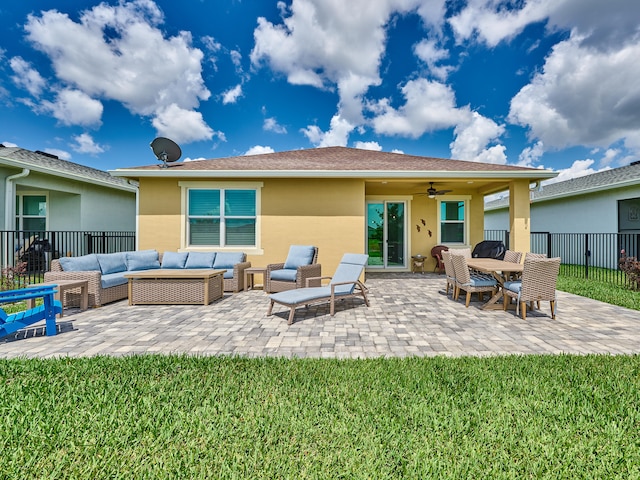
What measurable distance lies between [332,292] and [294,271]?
7.78 ft

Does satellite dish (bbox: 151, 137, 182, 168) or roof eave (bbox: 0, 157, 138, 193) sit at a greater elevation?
satellite dish (bbox: 151, 137, 182, 168)

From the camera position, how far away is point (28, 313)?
4.07 m

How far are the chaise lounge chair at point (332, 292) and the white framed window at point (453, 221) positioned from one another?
680cm

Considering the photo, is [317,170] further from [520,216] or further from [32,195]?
[32,195]

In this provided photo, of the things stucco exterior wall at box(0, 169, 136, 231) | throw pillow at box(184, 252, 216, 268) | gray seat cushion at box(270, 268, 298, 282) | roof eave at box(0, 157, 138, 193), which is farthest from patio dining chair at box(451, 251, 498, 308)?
stucco exterior wall at box(0, 169, 136, 231)

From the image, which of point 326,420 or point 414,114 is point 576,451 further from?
point 414,114

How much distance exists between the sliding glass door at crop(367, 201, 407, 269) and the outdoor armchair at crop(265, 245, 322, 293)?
434cm

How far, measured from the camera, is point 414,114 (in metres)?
17.9

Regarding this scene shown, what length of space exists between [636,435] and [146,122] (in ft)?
66.0

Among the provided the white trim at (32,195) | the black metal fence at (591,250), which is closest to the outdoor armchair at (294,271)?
the black metal fence at (591,250)

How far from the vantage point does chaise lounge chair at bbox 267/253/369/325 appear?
495cm

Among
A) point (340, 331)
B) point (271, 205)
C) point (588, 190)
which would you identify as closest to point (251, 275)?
point (271, 205)

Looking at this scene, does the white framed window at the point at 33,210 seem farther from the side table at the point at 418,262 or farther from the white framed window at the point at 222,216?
the side table at the point at 418,262

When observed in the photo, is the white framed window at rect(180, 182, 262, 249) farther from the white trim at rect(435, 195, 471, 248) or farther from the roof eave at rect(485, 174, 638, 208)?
the roof eave at rect(485, 174, 638, 208)
